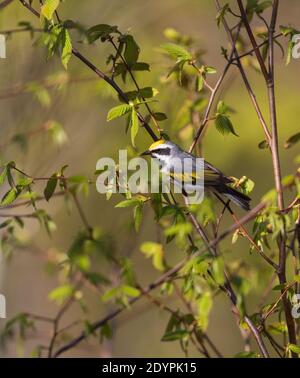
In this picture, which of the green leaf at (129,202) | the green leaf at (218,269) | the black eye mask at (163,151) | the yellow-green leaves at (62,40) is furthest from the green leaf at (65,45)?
the green leaf at (218,269)

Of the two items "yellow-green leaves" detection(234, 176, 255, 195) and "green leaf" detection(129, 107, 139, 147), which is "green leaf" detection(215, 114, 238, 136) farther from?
"green leaf" detection(129, 107, 139, 147)

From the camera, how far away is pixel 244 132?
8852 mm

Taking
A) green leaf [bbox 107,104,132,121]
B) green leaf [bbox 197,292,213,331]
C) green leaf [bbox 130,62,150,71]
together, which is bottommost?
green leaf [bbox 197,292,213,331]

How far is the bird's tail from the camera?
11.1 ft

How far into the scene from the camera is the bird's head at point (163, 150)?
A: 346 centimetres

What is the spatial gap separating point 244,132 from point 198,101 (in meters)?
4.91

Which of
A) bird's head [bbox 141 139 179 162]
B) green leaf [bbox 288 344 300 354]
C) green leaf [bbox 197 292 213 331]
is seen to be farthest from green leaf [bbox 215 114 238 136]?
green leaf [bbox 288 344 300 354]

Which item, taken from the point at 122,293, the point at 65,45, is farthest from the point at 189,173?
the point at 65,45

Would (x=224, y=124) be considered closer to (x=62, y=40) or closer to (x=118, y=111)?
(x=118, y=111)

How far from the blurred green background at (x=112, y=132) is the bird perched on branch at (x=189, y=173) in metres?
0.93

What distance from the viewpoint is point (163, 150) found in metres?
3.57

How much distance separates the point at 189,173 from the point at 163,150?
0.67 ft

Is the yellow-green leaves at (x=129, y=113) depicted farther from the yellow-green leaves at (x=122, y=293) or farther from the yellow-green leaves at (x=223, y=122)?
the yellow-green leaves at (x=122, y=293)

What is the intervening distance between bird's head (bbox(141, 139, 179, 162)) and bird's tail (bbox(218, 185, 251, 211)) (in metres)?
0.32
